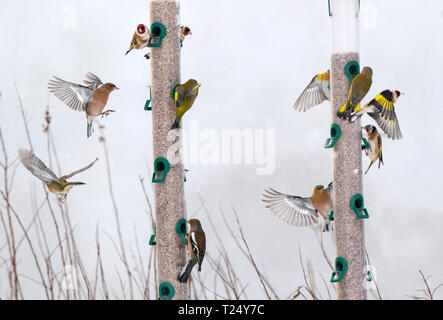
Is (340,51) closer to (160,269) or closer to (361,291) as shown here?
(361,291)

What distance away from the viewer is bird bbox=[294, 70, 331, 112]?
4402 mm

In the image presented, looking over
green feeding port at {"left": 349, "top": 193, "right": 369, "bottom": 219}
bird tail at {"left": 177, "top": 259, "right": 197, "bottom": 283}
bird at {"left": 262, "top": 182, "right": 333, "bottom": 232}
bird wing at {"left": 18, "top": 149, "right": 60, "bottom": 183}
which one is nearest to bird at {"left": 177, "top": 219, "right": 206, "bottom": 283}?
bird tail at {"left": 177, "top": 259, "right": 197, "bottom": 283}

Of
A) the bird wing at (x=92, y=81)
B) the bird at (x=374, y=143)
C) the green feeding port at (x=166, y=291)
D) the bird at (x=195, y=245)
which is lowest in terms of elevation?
the green feeding port at (x=166, y=291)

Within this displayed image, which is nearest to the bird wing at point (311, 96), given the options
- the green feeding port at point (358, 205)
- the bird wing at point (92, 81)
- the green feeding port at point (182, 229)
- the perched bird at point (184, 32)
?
the green feeding port at point (358, 205)

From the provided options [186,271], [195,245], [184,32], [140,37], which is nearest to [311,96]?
[184,32]

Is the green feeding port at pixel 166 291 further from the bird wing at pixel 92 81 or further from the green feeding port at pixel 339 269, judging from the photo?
the bird wing at pixel 92 81

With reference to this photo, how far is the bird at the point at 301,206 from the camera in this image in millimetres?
4188

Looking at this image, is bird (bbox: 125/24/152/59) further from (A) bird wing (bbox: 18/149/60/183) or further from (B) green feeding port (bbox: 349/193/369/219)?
(B) green feeding port (bbox: 349/193/369/219)

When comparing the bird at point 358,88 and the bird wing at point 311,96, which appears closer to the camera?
the bird at point 358,88

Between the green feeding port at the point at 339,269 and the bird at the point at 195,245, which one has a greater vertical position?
the bird at the point at 195,245

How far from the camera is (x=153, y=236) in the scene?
4086 mm

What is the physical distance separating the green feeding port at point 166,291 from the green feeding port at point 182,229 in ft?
1.01
